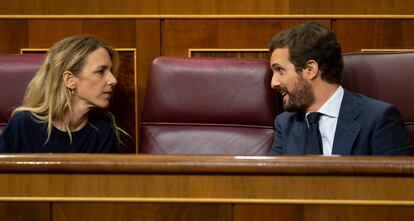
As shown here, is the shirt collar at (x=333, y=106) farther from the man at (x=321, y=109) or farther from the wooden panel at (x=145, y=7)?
the wooden panel at (x=145, y=7)

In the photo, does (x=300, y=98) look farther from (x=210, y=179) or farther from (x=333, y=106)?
(x=210, y=179)

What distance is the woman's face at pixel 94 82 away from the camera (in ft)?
4.68

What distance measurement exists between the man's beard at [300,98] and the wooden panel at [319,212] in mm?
563

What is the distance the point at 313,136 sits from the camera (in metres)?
1.27

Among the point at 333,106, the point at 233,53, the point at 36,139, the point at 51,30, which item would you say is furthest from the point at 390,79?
the point at 51,30

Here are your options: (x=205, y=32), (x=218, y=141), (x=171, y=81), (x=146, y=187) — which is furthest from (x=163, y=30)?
(x=146, y=187)

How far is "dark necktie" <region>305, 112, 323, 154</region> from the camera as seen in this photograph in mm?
1267

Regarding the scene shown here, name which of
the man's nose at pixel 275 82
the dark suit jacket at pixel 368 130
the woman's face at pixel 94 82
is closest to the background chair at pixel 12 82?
the woman's face at pixel 94 82

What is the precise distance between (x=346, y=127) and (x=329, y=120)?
0.17 feet

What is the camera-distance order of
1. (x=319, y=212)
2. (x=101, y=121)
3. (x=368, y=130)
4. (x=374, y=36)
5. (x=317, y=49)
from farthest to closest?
(x=374, y=36)
(x=101, y=121)
(x=317, y=49)
(x=368, y=130)
(x=319, y=212)

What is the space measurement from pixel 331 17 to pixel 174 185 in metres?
0.96

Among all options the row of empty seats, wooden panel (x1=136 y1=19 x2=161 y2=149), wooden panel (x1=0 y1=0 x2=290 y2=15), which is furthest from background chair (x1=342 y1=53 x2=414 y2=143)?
wooden panel (x1=136 y1=19 x2=161 y2=149)

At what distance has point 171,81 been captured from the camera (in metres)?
1.42

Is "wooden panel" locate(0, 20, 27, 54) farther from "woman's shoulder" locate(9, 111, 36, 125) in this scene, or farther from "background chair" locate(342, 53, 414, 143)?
"background chair" locate(342, 53, 414, 143)
